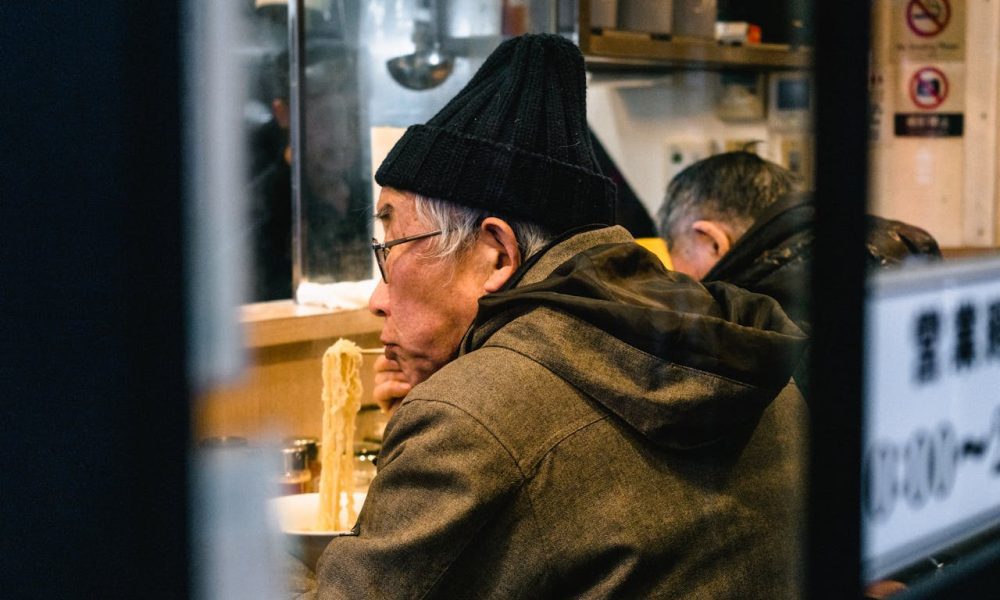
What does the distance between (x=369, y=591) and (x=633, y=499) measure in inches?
11.5

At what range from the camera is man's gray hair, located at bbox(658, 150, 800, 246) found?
2.81 metres

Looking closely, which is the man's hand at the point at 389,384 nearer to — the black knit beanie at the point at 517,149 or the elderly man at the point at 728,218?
the black knit beanie at the point at 517,149

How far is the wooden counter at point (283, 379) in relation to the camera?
0.83 m

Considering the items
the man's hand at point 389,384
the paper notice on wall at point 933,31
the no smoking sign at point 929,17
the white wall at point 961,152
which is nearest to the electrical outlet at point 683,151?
the white wall at point 961,152

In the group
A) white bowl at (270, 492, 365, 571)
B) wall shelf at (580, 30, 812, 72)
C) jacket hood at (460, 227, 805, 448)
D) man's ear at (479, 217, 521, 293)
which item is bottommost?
white bowl at (270, 492, 365, 571)

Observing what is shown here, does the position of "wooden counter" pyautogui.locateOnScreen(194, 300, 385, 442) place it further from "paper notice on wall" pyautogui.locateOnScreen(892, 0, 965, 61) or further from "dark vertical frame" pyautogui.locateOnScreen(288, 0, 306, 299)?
"paper notice on wall" pyautogui.locateOnScreen(892, 0, 965, 61)

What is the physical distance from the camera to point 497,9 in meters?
3.32

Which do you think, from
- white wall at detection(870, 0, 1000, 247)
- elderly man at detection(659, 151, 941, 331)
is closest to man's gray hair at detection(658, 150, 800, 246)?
elderly man at detection(659, 151, 941, 331)

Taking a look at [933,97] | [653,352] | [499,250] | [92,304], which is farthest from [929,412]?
[933,97]

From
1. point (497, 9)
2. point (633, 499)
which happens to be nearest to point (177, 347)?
point (633, 499)

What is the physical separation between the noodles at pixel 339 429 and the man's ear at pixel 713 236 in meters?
1.05

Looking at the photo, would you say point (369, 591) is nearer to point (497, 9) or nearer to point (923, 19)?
point (923, 19)

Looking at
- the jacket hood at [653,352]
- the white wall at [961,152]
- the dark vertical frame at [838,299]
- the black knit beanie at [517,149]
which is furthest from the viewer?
the white wall at [961,152]

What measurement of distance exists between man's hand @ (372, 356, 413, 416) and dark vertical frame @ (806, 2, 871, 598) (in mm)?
827
